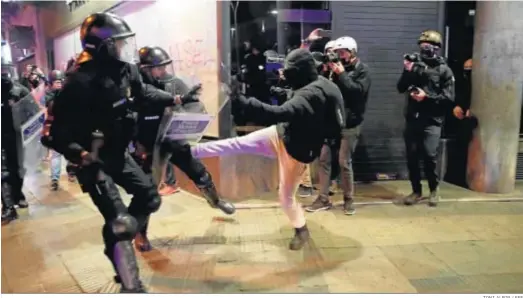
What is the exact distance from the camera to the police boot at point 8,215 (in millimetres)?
3778

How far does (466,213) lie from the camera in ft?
14.3

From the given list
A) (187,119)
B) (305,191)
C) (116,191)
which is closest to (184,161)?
(187,119)

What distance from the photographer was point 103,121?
254 centimetres

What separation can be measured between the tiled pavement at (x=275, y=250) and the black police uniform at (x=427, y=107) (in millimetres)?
→ 525

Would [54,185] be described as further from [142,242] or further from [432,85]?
[432,85]

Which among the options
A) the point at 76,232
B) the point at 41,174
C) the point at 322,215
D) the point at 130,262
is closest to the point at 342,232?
the point at 322,215

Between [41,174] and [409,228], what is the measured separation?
3.12 metres

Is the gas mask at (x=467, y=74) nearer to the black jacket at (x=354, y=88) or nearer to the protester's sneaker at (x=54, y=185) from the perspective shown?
the black jacket at (x=354, y=88)

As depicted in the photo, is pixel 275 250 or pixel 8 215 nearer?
pixel 275 250

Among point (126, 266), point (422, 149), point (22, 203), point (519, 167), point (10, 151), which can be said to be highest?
point (10, 151)

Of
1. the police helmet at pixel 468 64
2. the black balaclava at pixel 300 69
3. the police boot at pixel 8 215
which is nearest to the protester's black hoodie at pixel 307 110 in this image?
the black balaclava at pixel 300 69

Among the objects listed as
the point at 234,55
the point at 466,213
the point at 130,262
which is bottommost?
the point at 466,213

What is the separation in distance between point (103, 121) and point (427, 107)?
3171 mm

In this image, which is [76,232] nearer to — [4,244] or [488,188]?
[4,244]
